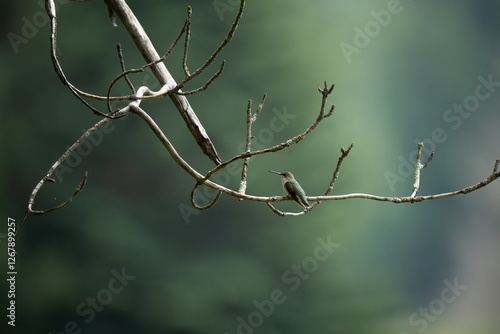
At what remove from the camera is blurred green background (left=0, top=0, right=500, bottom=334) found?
4930 mm

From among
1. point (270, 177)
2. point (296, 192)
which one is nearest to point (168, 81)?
point (296, 192)

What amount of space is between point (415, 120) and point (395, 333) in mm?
2037

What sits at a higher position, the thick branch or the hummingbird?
the thick branch

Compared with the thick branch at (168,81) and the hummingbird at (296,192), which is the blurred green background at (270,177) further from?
the hummingbird at (296,192)

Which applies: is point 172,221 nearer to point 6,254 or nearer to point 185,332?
point 185,332

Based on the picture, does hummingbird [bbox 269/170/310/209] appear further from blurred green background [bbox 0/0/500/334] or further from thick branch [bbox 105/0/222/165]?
blurred green background [bbox 0/0/500/334]

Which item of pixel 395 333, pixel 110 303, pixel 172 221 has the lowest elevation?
pixel 395 333

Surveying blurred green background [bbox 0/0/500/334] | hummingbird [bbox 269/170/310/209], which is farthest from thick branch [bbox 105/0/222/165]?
blurred green background [bbox 0/0/500/334]

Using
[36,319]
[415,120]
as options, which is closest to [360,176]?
[415,120]

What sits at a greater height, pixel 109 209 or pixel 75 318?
pixel 109 209

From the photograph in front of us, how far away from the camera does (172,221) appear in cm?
511

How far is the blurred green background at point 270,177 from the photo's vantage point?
4.93 meters

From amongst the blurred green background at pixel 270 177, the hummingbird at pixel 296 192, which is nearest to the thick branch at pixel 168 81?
the hummingbird at pixel 296 192

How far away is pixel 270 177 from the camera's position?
4988mm
